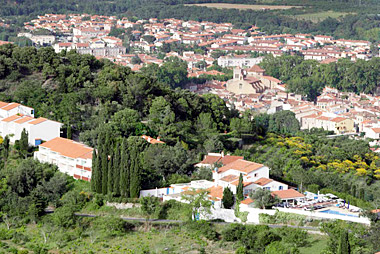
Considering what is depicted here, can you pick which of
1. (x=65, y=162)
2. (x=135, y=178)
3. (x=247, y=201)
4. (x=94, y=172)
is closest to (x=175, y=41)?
(x=65, y=162)

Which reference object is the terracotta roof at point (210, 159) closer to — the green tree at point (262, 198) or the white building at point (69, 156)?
the white building at point (69, 156)

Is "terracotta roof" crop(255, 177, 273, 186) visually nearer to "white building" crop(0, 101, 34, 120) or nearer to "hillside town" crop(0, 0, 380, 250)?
"hillside town" crop(0, 0, 380, 250)

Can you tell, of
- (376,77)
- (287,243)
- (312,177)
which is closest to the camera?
(287,243)

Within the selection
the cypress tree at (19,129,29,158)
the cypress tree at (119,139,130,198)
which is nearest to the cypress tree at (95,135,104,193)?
the cypress tree at (119,139,130,198)

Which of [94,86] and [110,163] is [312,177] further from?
[94,86]

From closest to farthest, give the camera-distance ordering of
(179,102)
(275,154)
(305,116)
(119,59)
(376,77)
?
1. (275,154)
2. (179,102)
3. (305,116)
4. (376,77)
5. (119,59)

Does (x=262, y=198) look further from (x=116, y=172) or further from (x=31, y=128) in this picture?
(x=31, y=128)

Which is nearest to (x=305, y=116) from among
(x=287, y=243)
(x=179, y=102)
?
(x=179, y=102)
